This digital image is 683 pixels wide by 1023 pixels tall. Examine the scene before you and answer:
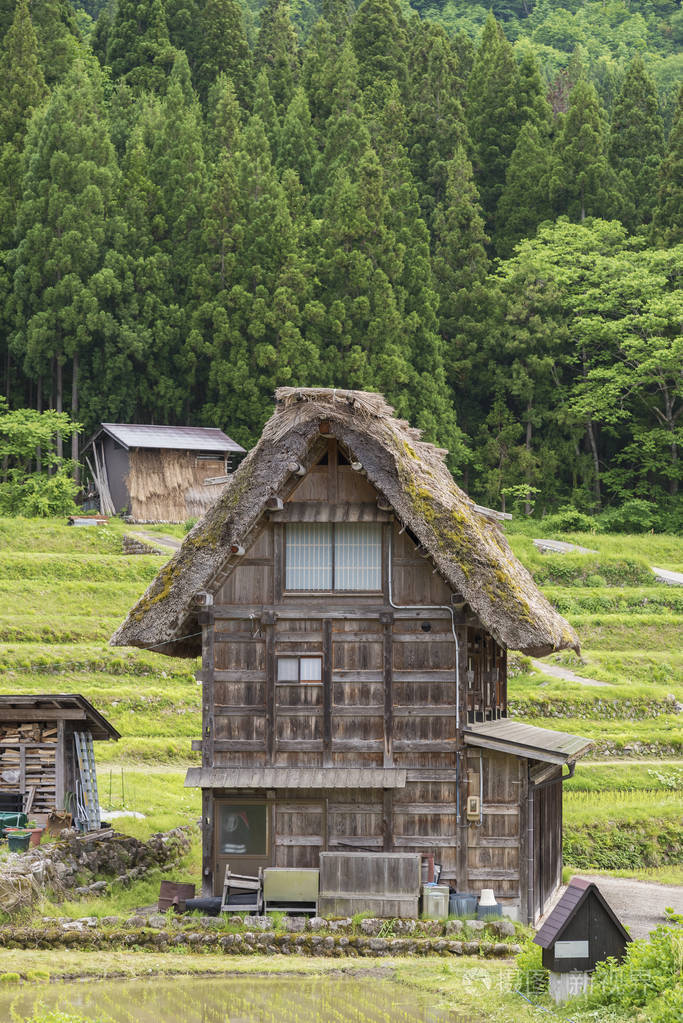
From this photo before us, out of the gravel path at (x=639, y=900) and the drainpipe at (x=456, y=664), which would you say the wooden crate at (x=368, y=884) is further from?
the gravel path at (x=639, y=900)

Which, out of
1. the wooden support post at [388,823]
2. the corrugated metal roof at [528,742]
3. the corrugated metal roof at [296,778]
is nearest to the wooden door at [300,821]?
the corrugated metal roof at [296,778]

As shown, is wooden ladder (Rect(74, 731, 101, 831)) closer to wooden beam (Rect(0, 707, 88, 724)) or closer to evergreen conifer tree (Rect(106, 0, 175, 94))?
wooden beam (Rect(0, 707, 88, 724))

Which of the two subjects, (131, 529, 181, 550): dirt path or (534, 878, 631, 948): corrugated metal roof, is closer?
(534, 878, 631, 948): corrugated metal roof

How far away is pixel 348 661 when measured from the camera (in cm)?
1889

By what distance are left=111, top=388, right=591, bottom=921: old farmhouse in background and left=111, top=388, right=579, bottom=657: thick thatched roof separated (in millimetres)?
26

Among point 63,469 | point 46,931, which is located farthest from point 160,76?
point 46,931

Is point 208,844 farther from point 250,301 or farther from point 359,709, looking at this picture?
point 250,301

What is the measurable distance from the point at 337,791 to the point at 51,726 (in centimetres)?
459

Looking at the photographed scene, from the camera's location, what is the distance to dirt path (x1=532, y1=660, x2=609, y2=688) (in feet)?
104

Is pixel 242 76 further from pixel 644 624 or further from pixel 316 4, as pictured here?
pixel 644 624

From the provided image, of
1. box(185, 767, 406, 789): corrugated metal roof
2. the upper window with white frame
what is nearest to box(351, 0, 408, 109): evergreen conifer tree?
the upper window with white frame

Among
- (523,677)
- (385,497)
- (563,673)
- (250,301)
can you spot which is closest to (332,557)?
(385,497)

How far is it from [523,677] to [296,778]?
14.0 meters

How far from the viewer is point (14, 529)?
4012 centimetres
